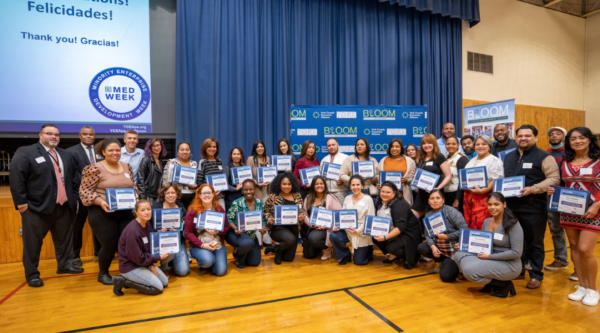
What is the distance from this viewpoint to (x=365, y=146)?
15.6 feet

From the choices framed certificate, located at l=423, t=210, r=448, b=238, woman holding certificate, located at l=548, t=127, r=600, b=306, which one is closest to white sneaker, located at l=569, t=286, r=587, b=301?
woman holding certificate, located at l=548, t=127, r=600, b=306

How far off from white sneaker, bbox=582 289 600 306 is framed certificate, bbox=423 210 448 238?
1.23 meters

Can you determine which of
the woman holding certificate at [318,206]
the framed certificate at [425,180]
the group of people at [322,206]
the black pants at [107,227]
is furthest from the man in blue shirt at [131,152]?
the framed certificate at [425,180]

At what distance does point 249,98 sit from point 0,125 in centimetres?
381

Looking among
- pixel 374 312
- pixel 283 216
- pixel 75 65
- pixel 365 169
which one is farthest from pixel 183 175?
pixel 75 65

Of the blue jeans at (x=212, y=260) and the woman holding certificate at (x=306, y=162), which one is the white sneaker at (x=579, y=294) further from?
the blue jeans at (x=212, y=260)

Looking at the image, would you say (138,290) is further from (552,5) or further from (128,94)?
(552,5)

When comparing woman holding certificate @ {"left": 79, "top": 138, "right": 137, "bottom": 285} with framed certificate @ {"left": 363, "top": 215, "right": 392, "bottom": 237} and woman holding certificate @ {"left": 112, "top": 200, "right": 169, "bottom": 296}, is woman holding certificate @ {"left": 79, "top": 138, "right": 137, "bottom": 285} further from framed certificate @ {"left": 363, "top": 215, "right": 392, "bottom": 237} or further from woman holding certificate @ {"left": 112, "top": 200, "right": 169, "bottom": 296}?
framed certificate @ {"left": 363, "top": 215, "right": 392, "bottom": 237}

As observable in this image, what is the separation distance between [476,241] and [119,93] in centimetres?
550

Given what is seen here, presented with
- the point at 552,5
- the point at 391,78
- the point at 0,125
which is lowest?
the point at 0,125

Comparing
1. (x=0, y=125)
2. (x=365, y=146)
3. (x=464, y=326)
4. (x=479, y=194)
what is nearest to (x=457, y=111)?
(x=365, y=146)

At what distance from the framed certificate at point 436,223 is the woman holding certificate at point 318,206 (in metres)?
1.13

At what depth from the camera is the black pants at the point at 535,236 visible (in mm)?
3229

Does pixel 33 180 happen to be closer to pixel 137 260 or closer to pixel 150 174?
pixel 150 174
